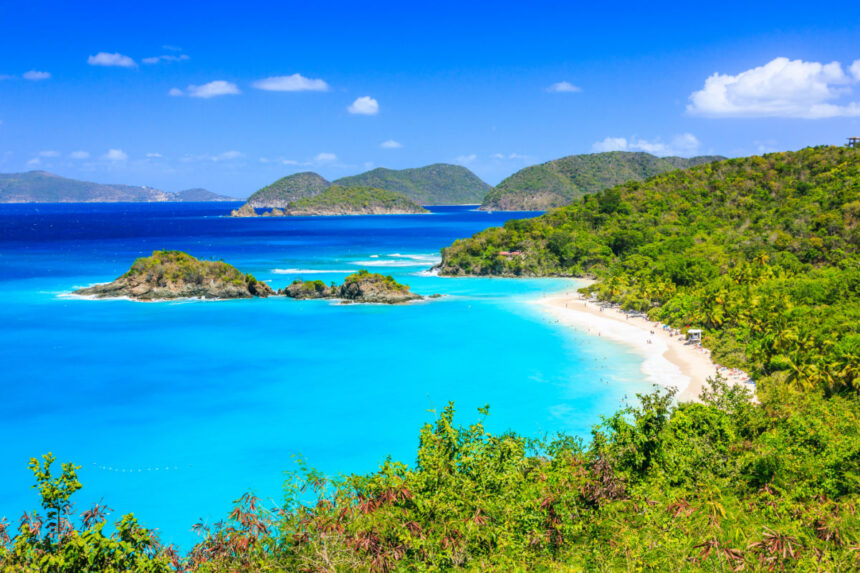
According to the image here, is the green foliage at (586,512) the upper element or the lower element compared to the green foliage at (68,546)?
lower

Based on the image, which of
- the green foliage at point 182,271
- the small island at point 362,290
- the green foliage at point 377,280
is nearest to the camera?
the small island at point 362,290

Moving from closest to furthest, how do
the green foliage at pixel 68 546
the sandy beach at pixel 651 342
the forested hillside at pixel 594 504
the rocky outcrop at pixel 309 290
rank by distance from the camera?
the green foliage at pixel 68 546 → the forested hillside at pixel 594 504 → the sandy beach at pixel 651 342 → the rocky outcrop at pixel 309 290

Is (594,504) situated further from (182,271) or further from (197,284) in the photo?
(182,271)

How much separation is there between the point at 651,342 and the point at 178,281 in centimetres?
4582

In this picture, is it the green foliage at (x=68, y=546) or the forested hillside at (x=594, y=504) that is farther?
the forested hillside at (x=594, y=504)

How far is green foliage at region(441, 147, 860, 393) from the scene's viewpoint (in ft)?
97.9

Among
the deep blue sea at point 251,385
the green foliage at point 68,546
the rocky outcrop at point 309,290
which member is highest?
the green foliage at point 68,546

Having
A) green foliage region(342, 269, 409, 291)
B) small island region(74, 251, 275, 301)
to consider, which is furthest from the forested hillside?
small island region(74, 251, 275, 301)

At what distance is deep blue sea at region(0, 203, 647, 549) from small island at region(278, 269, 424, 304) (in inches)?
91.3

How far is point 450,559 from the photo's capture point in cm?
1069

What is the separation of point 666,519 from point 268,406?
72.4 feet

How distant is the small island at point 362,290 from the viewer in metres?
56.9

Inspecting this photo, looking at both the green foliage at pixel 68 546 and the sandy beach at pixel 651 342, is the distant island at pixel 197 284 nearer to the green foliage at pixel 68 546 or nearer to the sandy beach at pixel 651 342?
the sandy beach at pixel 651 342

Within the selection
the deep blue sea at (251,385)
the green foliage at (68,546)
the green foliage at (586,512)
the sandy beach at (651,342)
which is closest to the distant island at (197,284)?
the deep blue sea at (251,385)
